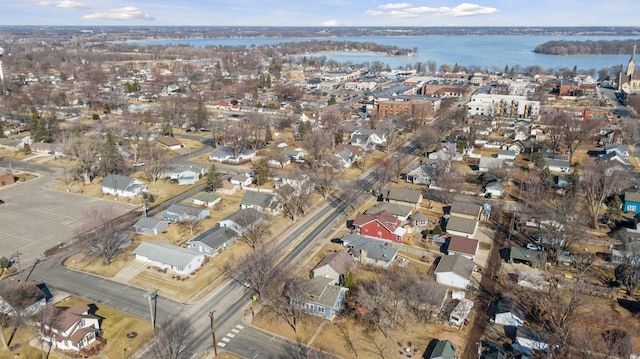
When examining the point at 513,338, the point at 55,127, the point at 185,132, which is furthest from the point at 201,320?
the point at 55,127

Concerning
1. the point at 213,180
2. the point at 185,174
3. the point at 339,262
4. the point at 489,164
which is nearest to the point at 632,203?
the point at 489,164

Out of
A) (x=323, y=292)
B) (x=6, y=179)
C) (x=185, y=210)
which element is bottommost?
(x=323, y=292)

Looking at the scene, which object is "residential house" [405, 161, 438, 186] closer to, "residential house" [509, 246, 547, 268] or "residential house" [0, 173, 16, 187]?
"residential house" [509, 246, 547, 268]

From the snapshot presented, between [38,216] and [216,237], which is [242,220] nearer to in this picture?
[216,237]

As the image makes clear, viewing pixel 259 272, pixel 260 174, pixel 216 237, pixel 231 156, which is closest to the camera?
pixel 259 272

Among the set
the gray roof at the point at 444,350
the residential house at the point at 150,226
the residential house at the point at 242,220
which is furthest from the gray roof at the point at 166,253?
the gray roof at the point at 444,350

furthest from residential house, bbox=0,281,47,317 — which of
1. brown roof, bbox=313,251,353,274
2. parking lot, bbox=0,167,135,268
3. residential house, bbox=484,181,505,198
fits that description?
residential house, bbox=484,181,505,198

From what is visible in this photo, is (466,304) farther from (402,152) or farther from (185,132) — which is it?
(185,132)
